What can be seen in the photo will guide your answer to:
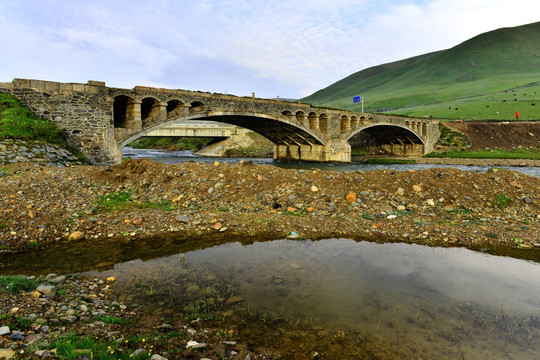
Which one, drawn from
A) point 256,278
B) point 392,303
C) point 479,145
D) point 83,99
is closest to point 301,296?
point 256,278

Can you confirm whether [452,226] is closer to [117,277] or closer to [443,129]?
[117,277]

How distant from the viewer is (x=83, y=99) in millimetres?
23797

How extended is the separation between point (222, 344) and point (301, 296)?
2.49 m

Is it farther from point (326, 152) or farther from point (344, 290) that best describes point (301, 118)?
point (344, 290)

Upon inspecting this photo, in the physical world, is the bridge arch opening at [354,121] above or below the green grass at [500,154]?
above

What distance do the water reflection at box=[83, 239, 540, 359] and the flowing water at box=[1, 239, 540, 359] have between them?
28 millimetres

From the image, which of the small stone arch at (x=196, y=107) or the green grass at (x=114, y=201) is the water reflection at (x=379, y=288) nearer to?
the green grass at (x=114, y=201)

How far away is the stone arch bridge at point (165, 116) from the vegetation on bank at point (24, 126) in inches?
38.7

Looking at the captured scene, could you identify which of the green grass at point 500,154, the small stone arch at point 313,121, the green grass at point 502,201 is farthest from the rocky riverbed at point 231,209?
the green grass at point 500,154

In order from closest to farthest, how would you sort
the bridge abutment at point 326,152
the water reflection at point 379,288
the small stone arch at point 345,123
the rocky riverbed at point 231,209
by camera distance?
1. the water reflection at point 379,288
2. the rocky riverbed at point 231,209
3. the bridge abutment at point 326,152
4. the small stone arch at point 345,123

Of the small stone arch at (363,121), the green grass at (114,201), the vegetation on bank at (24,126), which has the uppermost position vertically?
the small stone arch at (363,121)

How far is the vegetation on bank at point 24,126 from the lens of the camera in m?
18.7

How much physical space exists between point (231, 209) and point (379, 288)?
7.95 meters

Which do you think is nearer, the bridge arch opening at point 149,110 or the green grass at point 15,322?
the green grass at point 15,322
